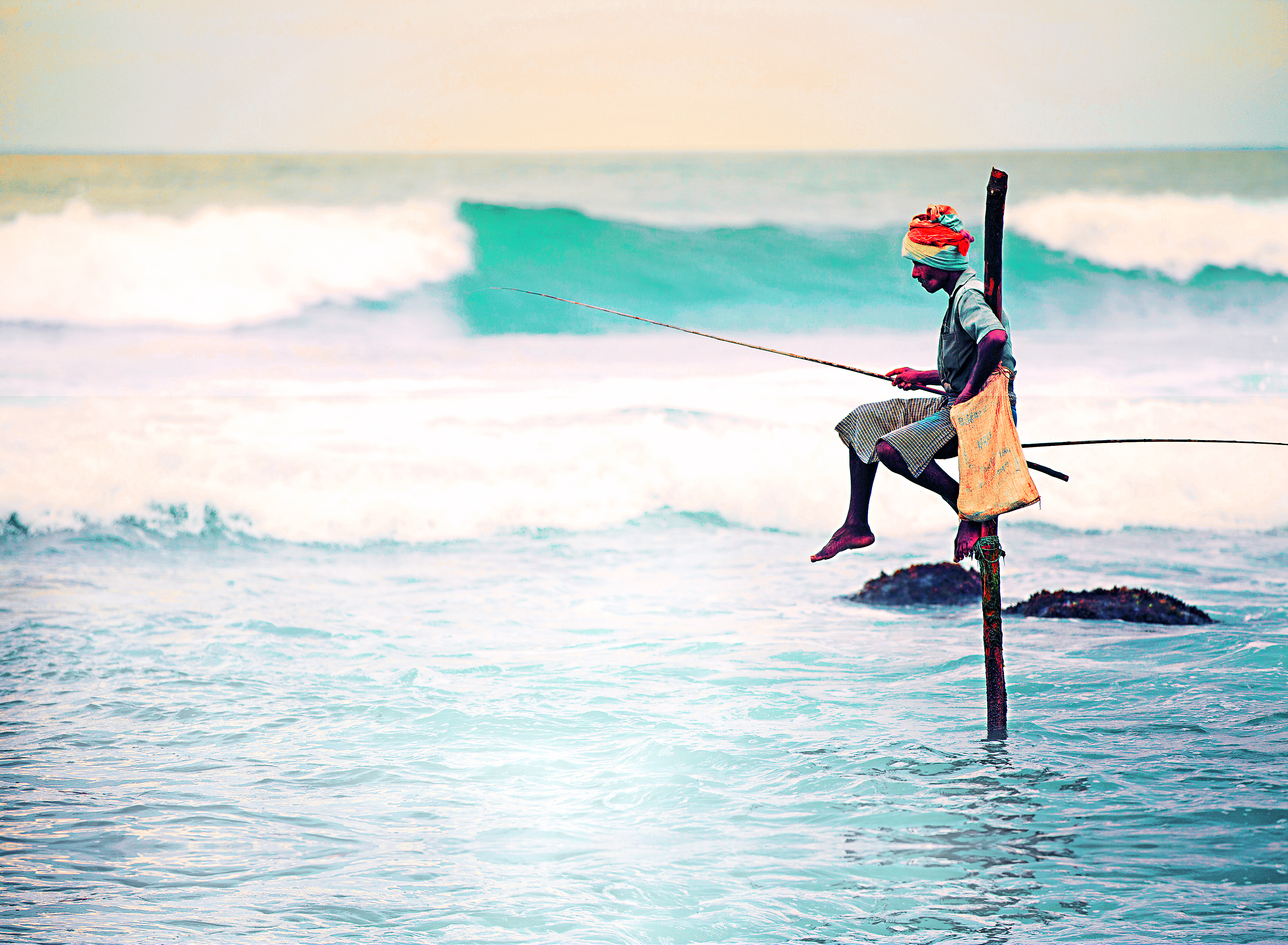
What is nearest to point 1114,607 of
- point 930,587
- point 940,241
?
point 930,587

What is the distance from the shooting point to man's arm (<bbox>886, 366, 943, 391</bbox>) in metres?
4.25

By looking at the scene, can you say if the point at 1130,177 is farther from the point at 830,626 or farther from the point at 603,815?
the point at 603,815

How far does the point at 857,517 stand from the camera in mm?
4133

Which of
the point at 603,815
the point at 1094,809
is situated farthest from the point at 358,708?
the point at 1094,809

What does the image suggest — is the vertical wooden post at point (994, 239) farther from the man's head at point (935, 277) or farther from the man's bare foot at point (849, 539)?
the man's bare foot at point (849, 539)

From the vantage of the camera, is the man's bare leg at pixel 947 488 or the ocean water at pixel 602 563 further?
the ocean water at pixel 602 563

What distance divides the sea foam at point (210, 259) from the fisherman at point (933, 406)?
820 cm

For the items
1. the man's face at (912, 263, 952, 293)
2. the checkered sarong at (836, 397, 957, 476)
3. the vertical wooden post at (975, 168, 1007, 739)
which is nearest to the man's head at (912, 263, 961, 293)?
the man's face at (912, 263, 952, 293)

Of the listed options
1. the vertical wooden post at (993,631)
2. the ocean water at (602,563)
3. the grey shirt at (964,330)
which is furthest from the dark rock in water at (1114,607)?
the grey shirt at (964,330)

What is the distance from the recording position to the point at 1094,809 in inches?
191

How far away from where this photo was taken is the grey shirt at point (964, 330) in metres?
3.98

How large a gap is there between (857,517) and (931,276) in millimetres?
917

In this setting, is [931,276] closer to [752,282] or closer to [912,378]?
[912,378]

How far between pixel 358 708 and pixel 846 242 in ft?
22.9
